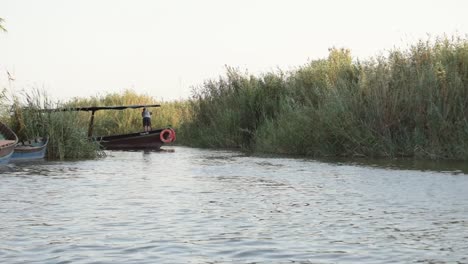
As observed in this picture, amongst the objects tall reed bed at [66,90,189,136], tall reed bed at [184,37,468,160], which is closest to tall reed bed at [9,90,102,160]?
tall reed bed at [184,37,468,160]

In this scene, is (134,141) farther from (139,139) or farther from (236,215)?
(236,215)

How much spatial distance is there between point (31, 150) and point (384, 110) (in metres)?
9.90

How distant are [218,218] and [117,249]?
104 inches

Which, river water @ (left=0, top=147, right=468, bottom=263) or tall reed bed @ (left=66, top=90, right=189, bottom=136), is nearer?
river water @ (left=0, top=147, right=468, bottom=263)

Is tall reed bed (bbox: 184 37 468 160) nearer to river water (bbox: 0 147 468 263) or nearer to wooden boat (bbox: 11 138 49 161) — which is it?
river water (bbox: 0 147 468 263)

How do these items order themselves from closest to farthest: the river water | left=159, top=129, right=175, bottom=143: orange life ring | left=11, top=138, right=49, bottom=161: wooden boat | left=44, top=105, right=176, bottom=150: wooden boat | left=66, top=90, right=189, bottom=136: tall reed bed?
1. the river water
2. left=11, top=138, right=49, bottom=161: wooden boat
3. left=44, top=105, right=176, bottom=150: wooden boat
4. left=159, top=129, right=175, bottom=143: orange life ring
5. left=66, top=90, right=189, bottom=136: tall reed bed

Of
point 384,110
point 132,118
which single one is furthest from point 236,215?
point 132,118

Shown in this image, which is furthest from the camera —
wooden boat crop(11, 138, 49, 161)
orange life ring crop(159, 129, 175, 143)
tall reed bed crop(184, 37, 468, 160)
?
orange life ring crop(159, 129, 175, 143)

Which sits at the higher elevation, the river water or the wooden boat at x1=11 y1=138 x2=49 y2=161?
the wooden boat at x1=11 y1=138 x2=49 y2=161

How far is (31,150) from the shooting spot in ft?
74.9

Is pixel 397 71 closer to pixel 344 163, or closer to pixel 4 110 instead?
pixel 344 163

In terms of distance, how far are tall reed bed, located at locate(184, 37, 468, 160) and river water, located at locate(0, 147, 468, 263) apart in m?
2.96

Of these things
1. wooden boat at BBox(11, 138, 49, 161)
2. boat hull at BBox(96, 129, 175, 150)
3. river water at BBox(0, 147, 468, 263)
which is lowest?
river water at BBox(0, 147, 468, 263)

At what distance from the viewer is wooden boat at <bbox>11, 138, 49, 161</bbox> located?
75.1 feet
